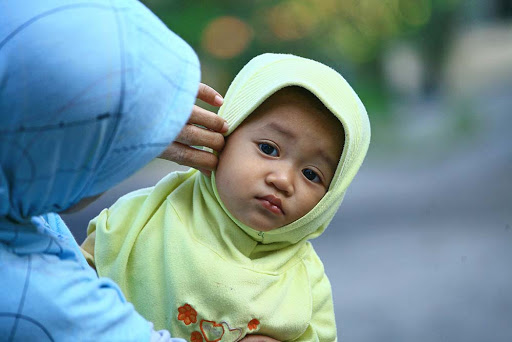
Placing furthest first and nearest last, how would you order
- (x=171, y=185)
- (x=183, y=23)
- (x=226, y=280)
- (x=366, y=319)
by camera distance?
(x=183, y=23)
(x=366, y=319)
(x=171, y=185)
(x=226, y=280)

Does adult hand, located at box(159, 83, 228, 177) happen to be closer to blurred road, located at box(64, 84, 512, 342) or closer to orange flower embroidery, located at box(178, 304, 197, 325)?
orange flower embroidery, located at box(178, 304, 197, 325)

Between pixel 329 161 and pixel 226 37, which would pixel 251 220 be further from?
pixel 226 37

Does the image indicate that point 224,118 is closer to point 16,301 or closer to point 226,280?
point 226,280

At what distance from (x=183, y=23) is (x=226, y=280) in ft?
18.4

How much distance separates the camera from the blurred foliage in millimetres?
7008

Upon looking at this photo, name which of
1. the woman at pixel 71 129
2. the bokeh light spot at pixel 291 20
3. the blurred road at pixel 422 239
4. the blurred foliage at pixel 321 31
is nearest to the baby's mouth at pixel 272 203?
the woman at pixel 71 129

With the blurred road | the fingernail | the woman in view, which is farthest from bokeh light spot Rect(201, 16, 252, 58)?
the woman

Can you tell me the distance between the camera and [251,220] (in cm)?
169

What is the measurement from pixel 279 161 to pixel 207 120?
0.18 metres

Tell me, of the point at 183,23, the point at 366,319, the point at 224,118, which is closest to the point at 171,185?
the point at 224,118

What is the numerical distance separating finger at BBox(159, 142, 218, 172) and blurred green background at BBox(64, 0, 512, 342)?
311 cm

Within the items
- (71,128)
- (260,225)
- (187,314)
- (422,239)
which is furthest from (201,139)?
(422,239)

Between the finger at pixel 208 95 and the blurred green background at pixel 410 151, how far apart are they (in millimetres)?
3110

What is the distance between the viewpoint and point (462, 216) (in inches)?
249
